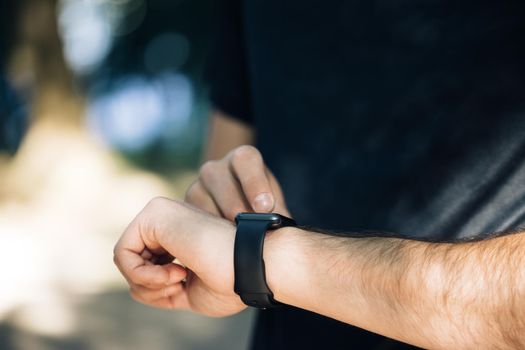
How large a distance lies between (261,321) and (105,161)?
31.5 feet

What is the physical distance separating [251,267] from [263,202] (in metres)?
0.16

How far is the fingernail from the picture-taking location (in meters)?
1.33

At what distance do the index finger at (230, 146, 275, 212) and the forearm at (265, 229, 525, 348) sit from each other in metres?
0.08

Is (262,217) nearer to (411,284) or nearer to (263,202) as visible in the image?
(263,202)

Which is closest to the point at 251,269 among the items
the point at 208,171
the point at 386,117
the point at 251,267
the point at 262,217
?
the point at 251,267

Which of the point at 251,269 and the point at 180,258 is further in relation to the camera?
the point at 180,258

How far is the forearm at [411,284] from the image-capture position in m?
1.05

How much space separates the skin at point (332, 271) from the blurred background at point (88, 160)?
0.98 m

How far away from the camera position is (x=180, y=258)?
1316 millimetres

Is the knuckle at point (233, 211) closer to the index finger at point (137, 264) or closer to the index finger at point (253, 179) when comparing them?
the index finger at point (253, 179)

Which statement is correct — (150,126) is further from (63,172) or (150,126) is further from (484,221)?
(484,221)

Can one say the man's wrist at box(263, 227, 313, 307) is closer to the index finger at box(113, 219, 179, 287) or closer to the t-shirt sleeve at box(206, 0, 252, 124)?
the index finger at box(113, 219, 179, 287)

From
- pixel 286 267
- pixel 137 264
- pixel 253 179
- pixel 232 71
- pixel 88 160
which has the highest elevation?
pixel 232 71

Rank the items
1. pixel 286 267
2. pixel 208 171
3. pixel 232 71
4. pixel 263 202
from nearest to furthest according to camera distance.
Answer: pixel 286 267 < pixel 263 202 < pixel 208 171 < pixel 232 71
